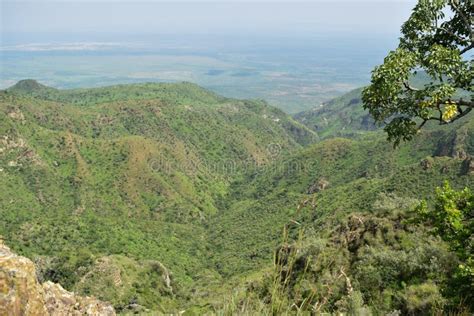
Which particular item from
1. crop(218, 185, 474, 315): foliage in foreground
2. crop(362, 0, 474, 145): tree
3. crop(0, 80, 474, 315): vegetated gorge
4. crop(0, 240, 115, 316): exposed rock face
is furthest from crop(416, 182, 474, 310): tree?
crop(0, 240, 115, 316): exposed rock face

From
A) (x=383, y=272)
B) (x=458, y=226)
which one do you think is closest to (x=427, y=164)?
(x=383, y=272)

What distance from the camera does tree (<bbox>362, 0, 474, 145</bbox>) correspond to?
28.3 ft

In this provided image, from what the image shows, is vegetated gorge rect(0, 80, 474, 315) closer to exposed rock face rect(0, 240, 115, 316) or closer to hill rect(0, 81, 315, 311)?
hill rect(0, 81, 315, 311)

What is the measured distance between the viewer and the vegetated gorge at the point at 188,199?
23.2 metres

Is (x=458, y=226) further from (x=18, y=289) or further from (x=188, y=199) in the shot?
(x=188, y=199)

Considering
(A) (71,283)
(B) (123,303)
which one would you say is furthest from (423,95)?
(A) (71,283)

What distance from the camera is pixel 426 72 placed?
8625 mm

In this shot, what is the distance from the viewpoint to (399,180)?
6831cm

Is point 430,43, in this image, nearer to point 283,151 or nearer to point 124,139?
point 124,139

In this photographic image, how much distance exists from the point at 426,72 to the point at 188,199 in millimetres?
109022

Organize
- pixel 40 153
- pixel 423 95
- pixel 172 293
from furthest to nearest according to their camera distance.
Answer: pixel 40 153 → pixel 172 293 → pixel 423 95

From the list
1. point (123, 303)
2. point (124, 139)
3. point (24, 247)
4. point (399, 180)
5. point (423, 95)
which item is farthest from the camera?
point (124, 139)

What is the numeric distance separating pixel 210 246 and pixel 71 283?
48135 millimetres

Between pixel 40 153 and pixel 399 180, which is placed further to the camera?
pixel 40 153
